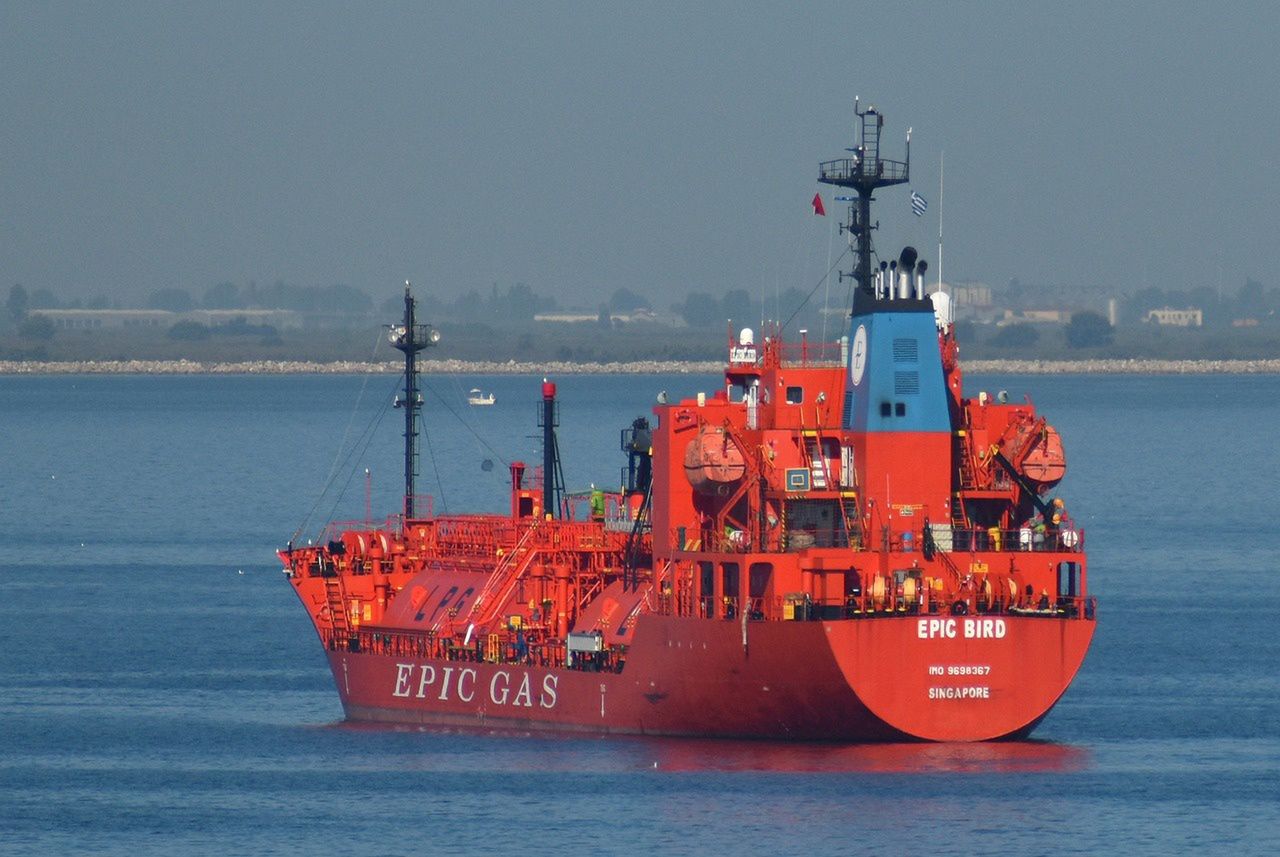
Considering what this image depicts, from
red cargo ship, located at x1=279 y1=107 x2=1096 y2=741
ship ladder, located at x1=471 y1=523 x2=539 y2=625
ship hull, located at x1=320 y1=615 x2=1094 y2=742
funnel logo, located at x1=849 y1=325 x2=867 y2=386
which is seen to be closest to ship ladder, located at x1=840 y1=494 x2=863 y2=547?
red cargo ship, located at x1=279 y1=107 x2=1096 y2=741

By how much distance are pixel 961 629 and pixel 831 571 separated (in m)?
2.97

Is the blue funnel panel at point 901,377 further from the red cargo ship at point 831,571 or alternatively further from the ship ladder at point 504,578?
the ship ladder at point 504,578

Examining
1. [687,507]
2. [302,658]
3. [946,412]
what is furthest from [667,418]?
[302,658]

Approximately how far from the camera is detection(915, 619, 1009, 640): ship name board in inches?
2272

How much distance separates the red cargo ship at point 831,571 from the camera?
191ft

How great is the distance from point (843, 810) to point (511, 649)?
14.3 m

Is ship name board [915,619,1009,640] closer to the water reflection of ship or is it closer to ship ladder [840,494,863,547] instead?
the water reflection of ship

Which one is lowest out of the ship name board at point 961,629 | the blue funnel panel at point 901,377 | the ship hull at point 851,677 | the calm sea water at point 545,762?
the calm sea water at point 545,762

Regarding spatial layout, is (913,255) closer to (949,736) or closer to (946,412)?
(946,412)

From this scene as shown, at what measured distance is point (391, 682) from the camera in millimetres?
69938

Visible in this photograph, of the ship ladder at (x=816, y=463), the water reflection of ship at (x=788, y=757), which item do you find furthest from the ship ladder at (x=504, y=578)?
the ship ladder at (x=816, y=463)

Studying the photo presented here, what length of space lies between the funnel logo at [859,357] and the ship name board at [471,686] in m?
9.35

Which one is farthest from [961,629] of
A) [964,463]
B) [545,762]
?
[545,762]

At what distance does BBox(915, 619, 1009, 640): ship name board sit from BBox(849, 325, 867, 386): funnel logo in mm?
5791
